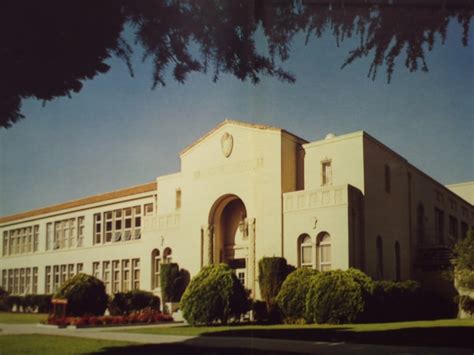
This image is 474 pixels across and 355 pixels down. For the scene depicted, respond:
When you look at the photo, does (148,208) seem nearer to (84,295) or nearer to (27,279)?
(84,295)

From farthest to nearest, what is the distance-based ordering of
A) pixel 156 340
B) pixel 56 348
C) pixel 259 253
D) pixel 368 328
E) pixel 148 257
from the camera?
pixel 259 253 → pixel 148 257 → pixel 368 328 → pixel 156 340 → pixel 56 348

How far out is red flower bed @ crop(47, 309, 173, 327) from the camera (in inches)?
426

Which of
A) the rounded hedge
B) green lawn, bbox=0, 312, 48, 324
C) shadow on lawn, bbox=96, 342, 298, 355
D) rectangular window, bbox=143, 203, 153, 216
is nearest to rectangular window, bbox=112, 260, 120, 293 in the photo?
rectangular window, bbox=143, 203, 153, 216

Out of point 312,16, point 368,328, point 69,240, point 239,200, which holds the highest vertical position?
point 312,16

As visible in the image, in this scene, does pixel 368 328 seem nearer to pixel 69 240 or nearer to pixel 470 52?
pixel 470 52

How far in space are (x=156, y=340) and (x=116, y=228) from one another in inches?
151

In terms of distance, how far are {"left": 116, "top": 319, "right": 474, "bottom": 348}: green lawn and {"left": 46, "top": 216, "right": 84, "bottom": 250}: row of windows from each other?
7.03 feet

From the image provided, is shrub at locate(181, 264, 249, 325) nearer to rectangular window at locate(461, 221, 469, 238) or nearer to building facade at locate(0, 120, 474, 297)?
building facade at locate(0, 120, 474, 297)

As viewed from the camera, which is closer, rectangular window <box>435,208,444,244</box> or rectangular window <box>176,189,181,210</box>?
rectangular window <box>435,208,444,244</box>

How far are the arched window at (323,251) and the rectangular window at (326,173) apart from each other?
4.16 ft

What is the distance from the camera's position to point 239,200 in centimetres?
1457

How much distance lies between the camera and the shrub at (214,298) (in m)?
12.4

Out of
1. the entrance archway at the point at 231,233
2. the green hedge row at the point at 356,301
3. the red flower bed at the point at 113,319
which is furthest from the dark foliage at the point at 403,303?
the red flower bed at the point at 113,319

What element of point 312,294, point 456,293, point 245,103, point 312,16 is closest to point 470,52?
point 312,16
